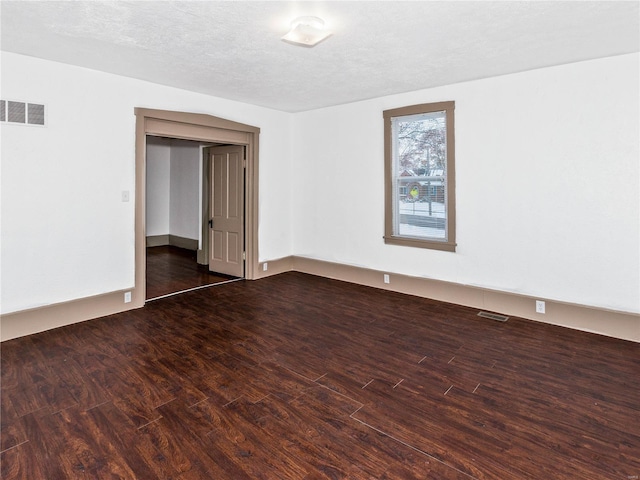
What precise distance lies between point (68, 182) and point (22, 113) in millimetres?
726

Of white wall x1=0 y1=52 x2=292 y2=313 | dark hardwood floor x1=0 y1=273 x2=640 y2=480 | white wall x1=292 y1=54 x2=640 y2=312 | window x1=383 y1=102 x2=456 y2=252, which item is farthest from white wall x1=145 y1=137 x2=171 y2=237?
window x1=383 y1=102 x2=456 y2=252

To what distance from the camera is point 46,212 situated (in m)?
3.68

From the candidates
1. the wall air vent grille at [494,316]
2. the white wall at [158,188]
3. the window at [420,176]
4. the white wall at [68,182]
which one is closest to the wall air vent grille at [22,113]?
the white wall at [68,182]

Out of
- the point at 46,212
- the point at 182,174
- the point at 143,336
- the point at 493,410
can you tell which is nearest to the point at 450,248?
the point at 493,410

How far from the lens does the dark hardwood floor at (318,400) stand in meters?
1.93

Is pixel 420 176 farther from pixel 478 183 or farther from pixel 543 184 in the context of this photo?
pixel 543 184

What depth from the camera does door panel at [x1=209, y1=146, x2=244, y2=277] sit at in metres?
5.90

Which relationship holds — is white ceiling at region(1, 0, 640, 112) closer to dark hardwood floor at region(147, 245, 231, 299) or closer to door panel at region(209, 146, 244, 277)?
Answer: door panel at region(209, 146, 244, 277)

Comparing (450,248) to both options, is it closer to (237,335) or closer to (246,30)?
(237,335)

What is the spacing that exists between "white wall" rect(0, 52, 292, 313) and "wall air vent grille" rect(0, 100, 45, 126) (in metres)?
0.06

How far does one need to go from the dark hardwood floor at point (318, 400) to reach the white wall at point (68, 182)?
22.1 inches

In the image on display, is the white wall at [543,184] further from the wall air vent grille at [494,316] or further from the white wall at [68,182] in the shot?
the white wall at [68,182]

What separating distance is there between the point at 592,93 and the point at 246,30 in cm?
339

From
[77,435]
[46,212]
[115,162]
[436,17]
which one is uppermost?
[436,17]
